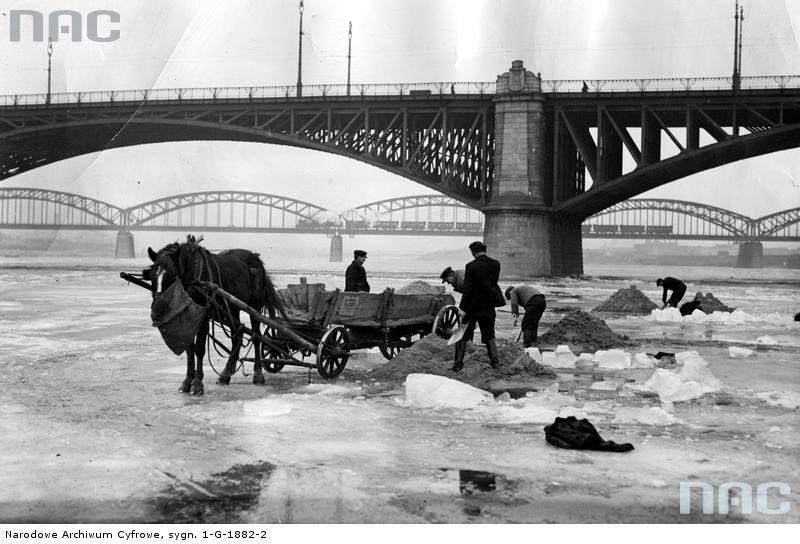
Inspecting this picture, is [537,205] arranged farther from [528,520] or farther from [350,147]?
[528,520]

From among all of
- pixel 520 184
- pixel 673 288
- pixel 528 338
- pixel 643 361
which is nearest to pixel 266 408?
pixel 643 361

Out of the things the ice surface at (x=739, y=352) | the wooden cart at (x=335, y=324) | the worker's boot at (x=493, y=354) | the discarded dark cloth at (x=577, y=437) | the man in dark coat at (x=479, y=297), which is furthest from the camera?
the ice surface at (x=739, y=352)

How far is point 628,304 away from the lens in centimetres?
2416

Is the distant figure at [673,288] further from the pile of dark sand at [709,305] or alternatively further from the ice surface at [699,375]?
the ice surface at [699,375]

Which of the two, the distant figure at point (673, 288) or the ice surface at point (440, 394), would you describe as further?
the distant figure at point (673, 288)

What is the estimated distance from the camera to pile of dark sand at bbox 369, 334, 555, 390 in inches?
401

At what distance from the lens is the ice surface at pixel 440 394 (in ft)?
27.5

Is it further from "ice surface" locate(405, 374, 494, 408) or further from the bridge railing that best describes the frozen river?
the bridge railing

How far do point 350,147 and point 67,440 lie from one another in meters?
46.8

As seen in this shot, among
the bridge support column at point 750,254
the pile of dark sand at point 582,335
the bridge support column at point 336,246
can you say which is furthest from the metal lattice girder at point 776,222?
the pile of dark sand at point 582,335

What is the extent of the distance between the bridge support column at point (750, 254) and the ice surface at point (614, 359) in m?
111

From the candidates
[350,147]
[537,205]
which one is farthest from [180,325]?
[350,147]

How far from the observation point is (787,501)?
502 cm

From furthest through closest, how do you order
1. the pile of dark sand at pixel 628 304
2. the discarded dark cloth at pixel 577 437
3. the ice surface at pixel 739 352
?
1. the pile of dark sand at pixel 628 304
2. the ice surface at pixel 739 352
3. the discarded dark cloth at pixel 577 437
